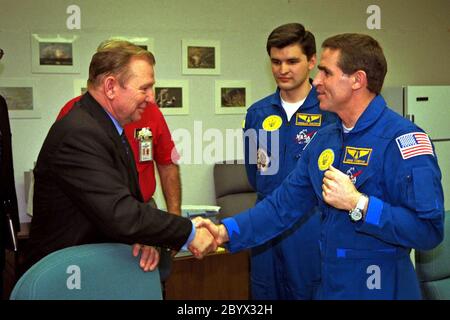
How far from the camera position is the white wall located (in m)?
3.98

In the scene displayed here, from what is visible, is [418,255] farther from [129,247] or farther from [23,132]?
[23,132]

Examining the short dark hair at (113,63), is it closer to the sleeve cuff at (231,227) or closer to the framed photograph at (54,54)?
the sleeve cuff at (231,227)

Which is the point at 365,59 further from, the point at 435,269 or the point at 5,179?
→ the point at 5,179

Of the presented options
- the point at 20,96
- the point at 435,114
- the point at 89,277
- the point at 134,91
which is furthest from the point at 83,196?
the point at 435,114

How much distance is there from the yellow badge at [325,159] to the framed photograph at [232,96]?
263 cm

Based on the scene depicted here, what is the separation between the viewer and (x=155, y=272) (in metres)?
1.55

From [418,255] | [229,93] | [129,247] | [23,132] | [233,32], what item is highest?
[233,32]

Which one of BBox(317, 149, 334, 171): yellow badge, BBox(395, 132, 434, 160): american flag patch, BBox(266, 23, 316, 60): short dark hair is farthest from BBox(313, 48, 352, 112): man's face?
BBox(266, 23, 316, 60): short dark hair

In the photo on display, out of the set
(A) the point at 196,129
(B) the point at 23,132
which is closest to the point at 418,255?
(A) the point at 196,129

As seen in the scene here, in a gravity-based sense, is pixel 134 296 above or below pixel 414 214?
below

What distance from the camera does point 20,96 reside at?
13.0 ft

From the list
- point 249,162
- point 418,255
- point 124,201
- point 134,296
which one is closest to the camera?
point 134,296

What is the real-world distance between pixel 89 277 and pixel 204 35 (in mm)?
3311

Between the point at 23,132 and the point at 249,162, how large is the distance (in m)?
1.89
